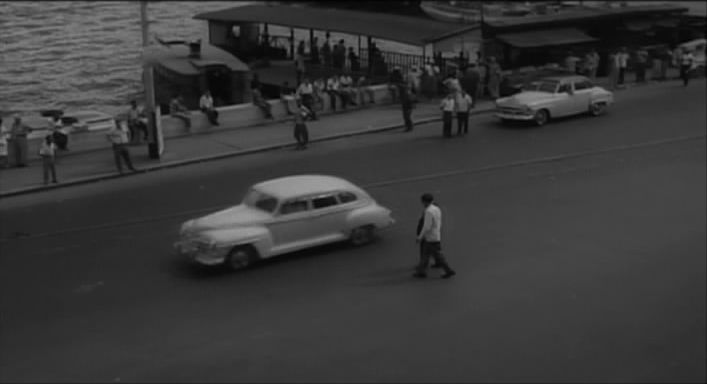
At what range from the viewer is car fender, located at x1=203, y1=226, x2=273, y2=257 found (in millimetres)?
16906

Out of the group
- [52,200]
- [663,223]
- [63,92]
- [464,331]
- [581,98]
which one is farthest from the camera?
[63,92]

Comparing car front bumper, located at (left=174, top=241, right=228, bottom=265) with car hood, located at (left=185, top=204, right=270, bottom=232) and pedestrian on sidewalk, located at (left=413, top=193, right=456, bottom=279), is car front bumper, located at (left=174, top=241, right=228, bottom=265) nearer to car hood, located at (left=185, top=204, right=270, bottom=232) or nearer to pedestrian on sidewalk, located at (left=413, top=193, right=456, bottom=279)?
car hood, located at (left=185, top=204, right=270, bottom=232)

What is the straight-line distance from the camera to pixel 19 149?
2539 cm

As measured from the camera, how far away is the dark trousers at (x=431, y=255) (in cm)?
1636

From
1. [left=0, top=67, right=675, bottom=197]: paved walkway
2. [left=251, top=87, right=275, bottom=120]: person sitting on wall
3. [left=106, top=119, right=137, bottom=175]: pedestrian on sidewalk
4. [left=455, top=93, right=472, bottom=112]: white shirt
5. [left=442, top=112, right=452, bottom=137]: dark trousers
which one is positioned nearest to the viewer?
[left=0, top=67, right=675, bottom=197]: paved walkway

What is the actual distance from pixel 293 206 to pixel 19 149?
1063 centimetres

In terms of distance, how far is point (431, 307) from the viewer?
15180 mm

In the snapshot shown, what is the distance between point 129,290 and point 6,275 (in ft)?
8.46

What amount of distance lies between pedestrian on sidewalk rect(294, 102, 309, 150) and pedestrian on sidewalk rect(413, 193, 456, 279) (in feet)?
35.3

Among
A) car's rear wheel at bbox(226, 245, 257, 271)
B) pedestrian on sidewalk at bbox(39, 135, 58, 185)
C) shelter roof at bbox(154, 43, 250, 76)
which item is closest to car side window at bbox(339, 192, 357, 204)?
car's rear wheel at bbox(226, 245, 257, 271)

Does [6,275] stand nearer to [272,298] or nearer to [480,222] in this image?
[272,298]

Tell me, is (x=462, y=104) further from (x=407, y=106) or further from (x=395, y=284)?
(x=395, y=284)

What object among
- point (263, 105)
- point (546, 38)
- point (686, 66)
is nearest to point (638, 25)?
point (686, 66)

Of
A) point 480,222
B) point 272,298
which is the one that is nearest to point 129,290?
point 272,298
